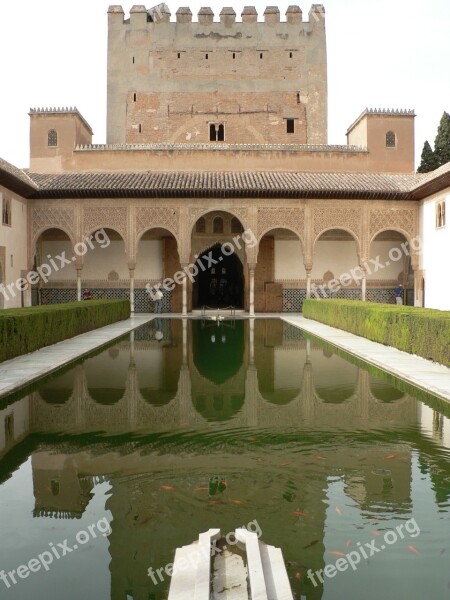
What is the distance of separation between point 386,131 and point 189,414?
21.6m

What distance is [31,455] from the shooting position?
14.5ft

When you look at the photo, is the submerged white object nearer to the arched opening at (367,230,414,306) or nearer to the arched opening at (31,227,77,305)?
the arched opening at (31,227,77,305)

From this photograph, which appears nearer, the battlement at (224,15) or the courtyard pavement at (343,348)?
the courtyard pavement at (343,348)

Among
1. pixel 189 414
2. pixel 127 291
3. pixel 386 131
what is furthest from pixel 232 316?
pixel 189 414

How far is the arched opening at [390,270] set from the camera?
77.4 feet

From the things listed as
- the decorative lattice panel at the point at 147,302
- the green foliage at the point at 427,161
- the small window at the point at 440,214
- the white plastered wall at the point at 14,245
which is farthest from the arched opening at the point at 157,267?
the green foliage at the point at 427,161

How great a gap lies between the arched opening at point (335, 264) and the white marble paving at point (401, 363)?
1036cm

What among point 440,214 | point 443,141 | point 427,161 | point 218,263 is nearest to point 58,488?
point 440,214

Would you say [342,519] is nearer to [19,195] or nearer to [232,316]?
[232,316]

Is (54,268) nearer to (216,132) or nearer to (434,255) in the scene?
(216,132)

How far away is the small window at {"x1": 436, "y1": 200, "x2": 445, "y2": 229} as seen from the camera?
1914 cm

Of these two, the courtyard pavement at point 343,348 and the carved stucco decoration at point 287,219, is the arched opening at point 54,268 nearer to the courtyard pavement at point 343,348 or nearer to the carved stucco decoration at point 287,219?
the carved stucco decoration at point 287,219

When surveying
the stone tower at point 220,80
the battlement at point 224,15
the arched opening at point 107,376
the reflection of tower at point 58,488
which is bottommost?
the reflection of tower at point 58,488

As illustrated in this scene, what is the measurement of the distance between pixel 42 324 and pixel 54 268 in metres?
13.5
